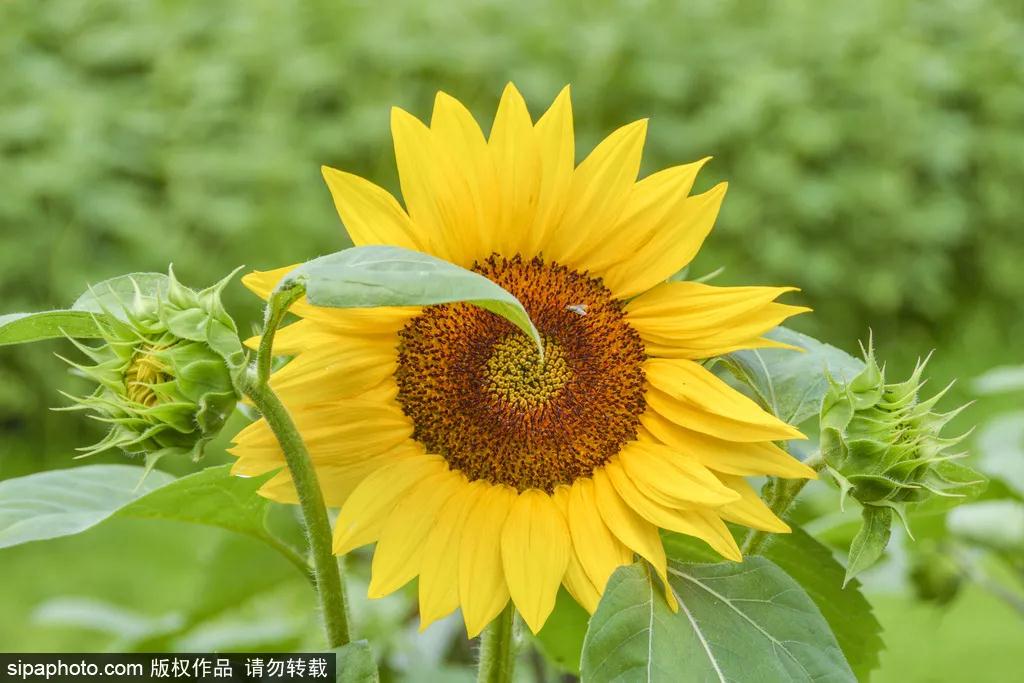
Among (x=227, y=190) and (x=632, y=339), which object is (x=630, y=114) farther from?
(x=632, y=339)

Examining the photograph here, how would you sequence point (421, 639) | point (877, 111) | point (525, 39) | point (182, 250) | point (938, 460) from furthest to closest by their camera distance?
Answer: point (877, 111), point (525, 39), point (182, 250), point (421, 639), point (938, 460)

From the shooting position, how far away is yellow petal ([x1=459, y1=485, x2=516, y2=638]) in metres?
0.54

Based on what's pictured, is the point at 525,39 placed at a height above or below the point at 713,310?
below

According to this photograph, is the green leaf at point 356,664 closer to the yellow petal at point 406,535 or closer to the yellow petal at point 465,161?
the yellow petal at point 406,535

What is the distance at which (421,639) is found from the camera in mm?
1036

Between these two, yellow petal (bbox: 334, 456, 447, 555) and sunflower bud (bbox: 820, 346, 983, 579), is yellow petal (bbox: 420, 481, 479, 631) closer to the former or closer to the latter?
yellow petal (bbox: 334, 456, 447, 555)

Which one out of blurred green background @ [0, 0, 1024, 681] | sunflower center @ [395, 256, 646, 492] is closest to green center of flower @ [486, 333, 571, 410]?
sunflower center @ [395, 256, 646, 492]

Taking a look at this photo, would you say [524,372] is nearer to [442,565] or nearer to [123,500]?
[442,565]

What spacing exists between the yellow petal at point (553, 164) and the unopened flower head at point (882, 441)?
0.15 meters

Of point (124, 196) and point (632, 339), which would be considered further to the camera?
point (124, 196)

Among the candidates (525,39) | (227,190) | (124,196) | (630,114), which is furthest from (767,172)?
(124,196)

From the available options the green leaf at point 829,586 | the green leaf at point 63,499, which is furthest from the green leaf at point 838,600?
the green leaf at point 63,499

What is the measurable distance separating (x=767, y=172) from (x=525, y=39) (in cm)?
61

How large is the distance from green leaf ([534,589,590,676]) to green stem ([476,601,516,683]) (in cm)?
14
